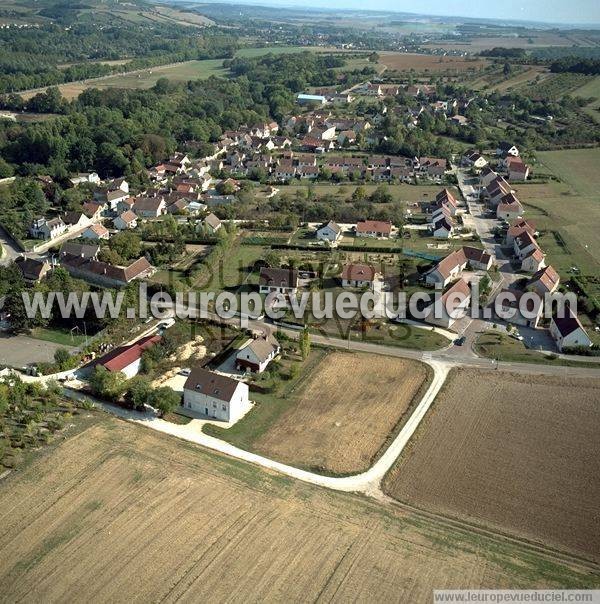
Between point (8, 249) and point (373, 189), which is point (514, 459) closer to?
point (8, 249)

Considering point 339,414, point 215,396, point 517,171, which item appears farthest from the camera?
point 517,171

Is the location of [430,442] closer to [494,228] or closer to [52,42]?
[494,228]

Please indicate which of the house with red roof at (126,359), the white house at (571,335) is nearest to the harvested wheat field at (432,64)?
the white house at (571,335)

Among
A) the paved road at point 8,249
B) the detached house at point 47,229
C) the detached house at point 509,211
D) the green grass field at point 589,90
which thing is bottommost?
the paved road at point 8,249

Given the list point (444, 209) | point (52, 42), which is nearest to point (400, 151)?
point (444, 209)

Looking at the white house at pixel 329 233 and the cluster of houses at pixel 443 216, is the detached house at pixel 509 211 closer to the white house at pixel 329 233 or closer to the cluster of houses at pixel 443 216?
the cluster of houses at pixel 443 216

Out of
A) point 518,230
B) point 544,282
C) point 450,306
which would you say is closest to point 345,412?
point 450,306

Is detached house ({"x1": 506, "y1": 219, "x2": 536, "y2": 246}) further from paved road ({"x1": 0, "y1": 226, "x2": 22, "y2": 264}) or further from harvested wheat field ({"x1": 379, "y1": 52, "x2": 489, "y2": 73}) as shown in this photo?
harvested wheat field ({"x1": 379, "y1": 52, "x2": 489, "y2": 73})
